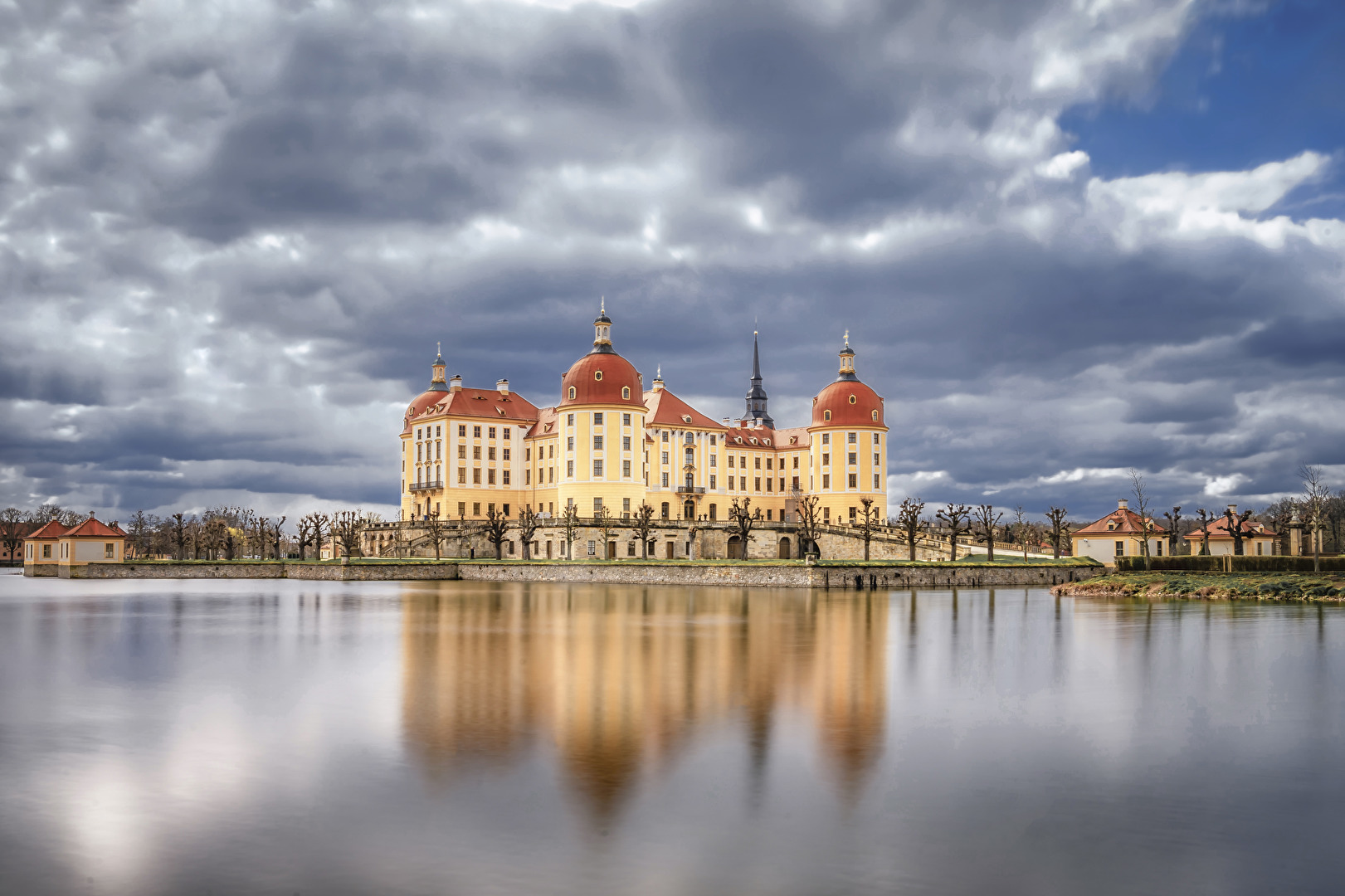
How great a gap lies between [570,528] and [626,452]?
34.9 ft

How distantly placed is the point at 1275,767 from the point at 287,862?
1243 cm

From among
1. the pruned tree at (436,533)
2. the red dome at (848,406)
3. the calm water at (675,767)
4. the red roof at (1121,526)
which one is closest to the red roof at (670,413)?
the red dome at (848,406)

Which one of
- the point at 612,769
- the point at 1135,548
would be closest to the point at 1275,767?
the point at 612,769

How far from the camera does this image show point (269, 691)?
21.4 meters

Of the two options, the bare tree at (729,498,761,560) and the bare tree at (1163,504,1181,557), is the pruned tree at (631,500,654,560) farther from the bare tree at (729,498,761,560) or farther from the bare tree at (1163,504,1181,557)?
the bare tree at (1163,504,1181,557)

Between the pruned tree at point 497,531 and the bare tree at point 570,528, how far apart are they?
4.97m

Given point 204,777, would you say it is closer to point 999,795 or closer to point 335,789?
point 335,789

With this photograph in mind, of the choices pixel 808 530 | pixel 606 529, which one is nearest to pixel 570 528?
pixel 606 529

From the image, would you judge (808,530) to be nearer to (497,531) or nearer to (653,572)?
(653,572)

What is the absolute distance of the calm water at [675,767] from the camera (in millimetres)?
9984

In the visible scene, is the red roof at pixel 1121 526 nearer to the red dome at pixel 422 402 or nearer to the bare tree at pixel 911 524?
the bare tree at pixel 911 524

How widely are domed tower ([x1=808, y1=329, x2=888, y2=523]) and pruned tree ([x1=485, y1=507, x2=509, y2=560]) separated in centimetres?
2963

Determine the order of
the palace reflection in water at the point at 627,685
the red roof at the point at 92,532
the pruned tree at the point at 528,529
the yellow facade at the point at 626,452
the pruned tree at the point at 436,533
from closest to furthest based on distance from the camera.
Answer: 1. the palace reflection in water at the point at 627,685
2. the red roof at the point at 92,532
3. the pruned tree at the point at 528,529
4. the pruned tree at the point at 436,533
5. the yellow facade at the point at 626,452

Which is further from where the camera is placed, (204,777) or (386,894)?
(204,777)
